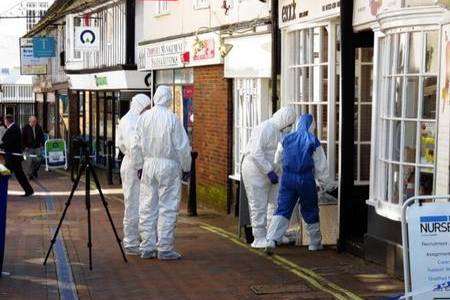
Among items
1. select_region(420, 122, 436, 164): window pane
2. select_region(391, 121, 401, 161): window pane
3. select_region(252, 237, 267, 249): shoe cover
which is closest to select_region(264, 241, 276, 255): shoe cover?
select_region(252, 237, 267, 249): shoe cover

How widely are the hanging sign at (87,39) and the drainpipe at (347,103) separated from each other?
17.2 metres

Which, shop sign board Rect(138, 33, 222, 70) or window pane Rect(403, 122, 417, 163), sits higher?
shop sign board Rect(138, 33, 222, 70)

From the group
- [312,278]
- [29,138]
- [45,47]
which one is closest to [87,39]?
[29,138]

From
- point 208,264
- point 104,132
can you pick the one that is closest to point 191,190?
point 208,264

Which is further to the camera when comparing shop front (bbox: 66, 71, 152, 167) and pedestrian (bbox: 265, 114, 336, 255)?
shop front (bbox: 66, 71, 152, 167)

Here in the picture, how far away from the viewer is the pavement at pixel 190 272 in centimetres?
890

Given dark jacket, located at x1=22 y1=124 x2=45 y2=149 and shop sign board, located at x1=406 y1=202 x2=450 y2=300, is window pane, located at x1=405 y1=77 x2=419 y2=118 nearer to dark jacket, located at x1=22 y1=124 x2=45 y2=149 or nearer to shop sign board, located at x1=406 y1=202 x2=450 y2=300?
shop sign board, located at x1=406 y1=202 x2=450 y2=300

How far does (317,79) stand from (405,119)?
2.87m

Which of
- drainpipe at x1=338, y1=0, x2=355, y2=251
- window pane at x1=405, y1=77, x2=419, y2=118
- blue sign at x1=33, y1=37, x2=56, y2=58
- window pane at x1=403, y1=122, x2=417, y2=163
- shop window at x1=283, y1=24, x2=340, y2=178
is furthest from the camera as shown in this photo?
blue sign at x1=33, y1=37, x2=56, y2=58

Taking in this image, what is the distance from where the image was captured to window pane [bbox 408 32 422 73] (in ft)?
30.0

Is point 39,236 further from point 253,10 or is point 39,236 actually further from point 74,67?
point 74,67

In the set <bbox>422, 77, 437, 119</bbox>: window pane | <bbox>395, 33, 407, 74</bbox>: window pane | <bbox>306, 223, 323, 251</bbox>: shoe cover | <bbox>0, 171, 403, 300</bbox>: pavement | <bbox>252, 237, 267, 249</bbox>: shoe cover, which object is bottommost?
<bbox>0, 171, 403, 300</bbox>: pavement

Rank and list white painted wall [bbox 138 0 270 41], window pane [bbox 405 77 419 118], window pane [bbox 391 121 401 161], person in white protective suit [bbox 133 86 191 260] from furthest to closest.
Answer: white painted wall [bbox 138 0 270 41], person in white protective suit [bbox 133 86 191 260], window pane [bbox 391 121 401 161], window pane [bbox 405 77 419 118]

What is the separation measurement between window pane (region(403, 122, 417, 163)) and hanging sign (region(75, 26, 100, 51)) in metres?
18.8
